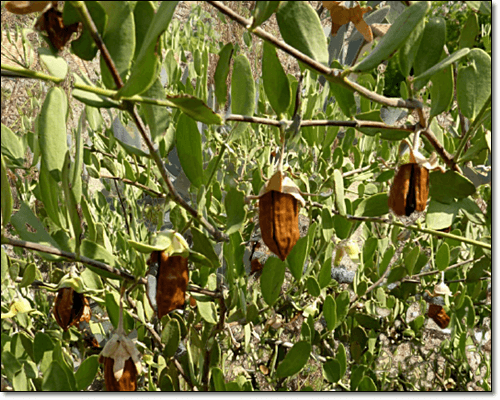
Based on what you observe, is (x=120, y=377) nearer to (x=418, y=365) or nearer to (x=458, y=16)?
(x=418, y=365)

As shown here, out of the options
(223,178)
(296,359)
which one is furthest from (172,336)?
(223,178)

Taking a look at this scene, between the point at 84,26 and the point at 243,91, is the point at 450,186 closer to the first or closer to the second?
the point at 243,91

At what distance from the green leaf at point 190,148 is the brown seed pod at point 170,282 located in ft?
0.37

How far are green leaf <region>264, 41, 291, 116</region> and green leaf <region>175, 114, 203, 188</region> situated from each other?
10 cm

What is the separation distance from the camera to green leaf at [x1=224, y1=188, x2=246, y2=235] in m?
0.68

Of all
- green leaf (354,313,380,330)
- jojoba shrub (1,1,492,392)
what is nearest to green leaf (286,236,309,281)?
jojoba shrub (1,1,492,392)

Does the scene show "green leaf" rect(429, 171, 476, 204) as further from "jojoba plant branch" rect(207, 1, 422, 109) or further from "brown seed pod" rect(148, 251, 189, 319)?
"brown seed pod" rect(148, 251, 189, 319)

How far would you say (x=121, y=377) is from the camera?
0.67 metres

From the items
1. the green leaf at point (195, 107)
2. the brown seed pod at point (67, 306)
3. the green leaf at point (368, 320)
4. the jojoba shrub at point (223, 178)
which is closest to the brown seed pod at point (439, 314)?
the jojoba shrub at point (223, 178)

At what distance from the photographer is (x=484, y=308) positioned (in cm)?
151

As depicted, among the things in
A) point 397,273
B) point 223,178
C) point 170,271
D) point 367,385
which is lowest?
point 367,385

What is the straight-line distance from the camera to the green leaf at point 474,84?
61cm

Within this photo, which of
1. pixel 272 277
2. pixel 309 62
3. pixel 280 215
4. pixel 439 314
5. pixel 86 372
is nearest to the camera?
pixel 309 62

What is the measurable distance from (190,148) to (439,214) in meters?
0.39
